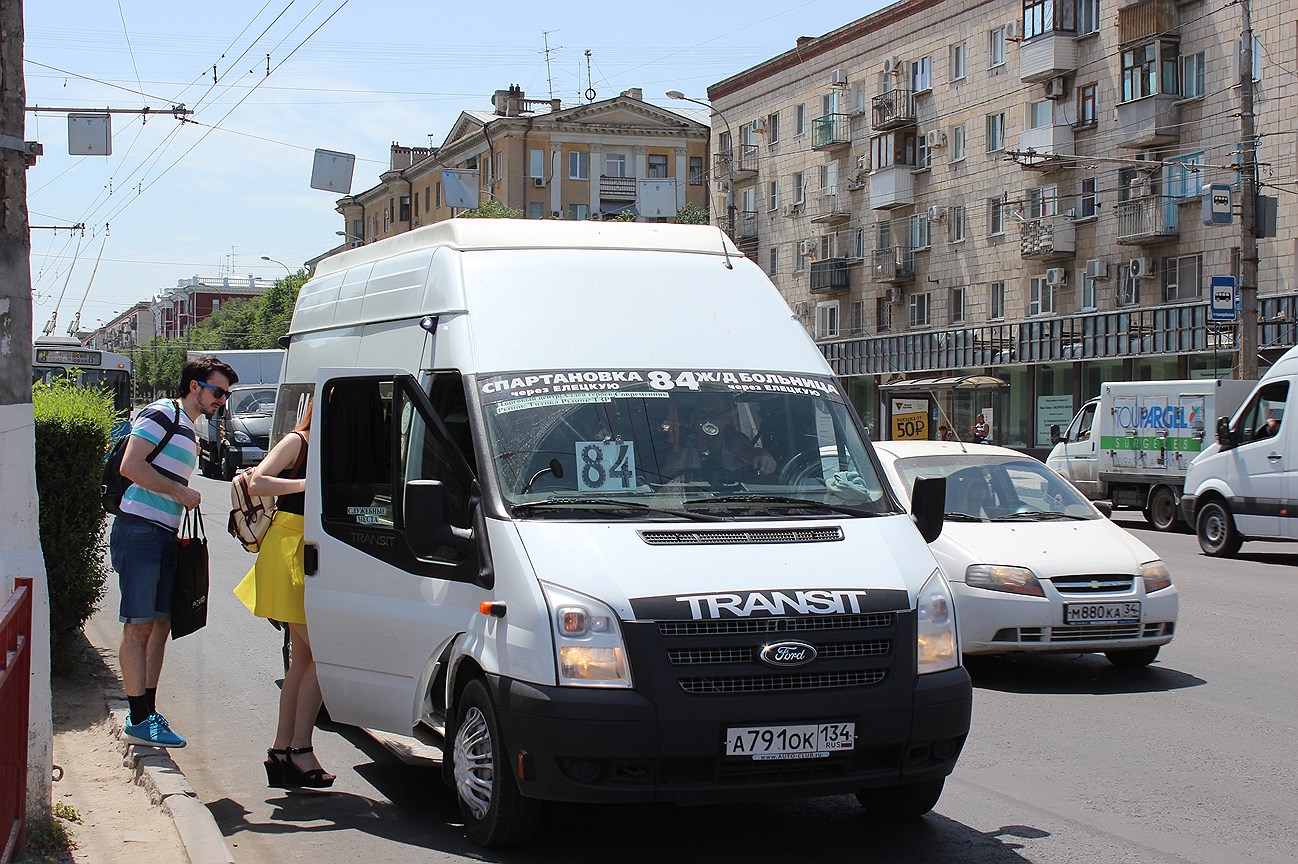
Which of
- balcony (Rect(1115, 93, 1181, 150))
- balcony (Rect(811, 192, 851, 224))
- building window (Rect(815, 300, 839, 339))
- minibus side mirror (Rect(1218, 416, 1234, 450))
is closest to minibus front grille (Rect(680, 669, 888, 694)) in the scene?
minibus side mirror (Rect(1218, 416, 1234, 450))

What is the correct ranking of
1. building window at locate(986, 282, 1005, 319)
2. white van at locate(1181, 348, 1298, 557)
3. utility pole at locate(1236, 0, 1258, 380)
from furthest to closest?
1. building window at locate(986, 282, 1005, 319)
2. utility pole at locate(1236, 0, 1258, 380)
3. white van at locate(1181, 348, 1298, 557)

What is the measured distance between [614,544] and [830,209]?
161ft

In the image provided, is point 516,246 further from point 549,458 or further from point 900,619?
point 900,619

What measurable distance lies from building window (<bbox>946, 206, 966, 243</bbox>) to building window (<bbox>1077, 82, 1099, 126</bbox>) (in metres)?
6.20

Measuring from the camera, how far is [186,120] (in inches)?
1024

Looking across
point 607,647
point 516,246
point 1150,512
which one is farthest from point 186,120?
point 607,647

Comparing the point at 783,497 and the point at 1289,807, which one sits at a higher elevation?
the point at 783,497

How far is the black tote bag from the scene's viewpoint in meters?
6.96

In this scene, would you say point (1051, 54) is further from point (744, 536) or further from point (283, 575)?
point (744, 536)

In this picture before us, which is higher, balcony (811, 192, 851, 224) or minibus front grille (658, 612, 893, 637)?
balcony (811, 192, 851, 224)

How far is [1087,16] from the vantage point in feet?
132

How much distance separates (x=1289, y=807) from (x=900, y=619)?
2.37 m

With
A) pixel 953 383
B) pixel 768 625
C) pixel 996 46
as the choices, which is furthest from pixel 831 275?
pixel 768 625

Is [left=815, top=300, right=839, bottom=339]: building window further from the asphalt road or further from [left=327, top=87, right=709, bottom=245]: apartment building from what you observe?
the asphalt road
